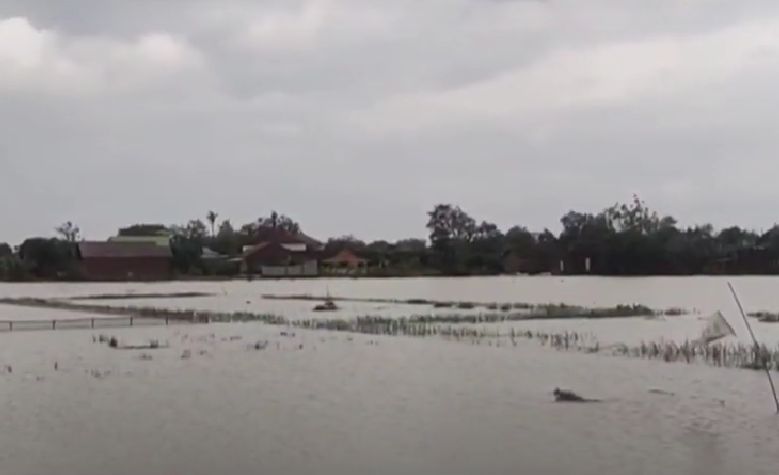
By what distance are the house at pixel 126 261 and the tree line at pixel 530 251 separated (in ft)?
2.94

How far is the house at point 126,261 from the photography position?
7750 cm

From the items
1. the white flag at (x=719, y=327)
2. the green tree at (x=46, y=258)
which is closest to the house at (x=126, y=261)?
the green tree at (x=46, y=258)

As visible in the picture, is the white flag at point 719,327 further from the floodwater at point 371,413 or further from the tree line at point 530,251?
the tree line at point 530,251

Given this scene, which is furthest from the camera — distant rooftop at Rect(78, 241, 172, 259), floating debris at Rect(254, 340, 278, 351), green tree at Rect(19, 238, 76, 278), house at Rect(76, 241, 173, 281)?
distant rooftop at Rect(78, 241, 172, 259)

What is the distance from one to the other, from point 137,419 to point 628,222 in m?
84.0

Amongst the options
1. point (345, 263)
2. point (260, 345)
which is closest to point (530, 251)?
point (345, 263)

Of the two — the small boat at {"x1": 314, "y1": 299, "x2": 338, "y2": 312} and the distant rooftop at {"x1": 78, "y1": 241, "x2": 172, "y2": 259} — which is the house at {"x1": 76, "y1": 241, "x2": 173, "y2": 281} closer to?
the distant rooftop at {"x1": 78, "y1": 241, "x2": 172, "y2": 259}

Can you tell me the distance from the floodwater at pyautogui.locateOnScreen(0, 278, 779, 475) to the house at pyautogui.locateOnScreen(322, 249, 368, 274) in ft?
238

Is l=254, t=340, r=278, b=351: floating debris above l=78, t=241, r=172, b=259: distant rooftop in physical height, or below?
below

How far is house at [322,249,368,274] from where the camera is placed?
95.4 metres

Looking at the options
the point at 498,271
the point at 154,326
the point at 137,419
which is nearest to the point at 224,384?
the point at 137,419

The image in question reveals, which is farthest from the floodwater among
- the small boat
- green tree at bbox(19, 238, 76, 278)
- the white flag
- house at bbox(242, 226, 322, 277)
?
house at bbox(242, 226, 322, 277)

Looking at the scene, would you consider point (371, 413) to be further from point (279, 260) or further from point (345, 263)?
point (345, 263)

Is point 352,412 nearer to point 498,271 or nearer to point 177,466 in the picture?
point 177,466
